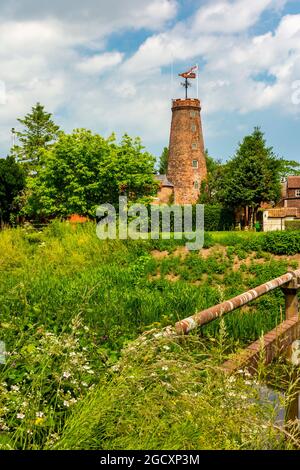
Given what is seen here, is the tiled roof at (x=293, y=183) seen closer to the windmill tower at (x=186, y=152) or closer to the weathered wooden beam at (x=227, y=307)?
the windmill tower at (x=186, y=152)

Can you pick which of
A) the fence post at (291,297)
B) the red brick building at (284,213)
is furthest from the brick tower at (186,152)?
the fence post at (291,297)

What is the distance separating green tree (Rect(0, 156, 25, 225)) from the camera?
30.3 m

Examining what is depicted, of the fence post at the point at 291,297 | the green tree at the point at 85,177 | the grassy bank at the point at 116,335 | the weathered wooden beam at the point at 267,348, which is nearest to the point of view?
the grassy bank at the point at 116,335

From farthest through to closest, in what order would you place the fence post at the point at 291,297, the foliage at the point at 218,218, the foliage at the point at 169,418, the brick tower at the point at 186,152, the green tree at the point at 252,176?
the brick tower at the point at 186,152, the foliage at the point at 218,218, the green tree at the point at 252,176, the fence post at the point at 291,297, the foliage at the point at 169,418

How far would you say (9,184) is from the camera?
3070cm

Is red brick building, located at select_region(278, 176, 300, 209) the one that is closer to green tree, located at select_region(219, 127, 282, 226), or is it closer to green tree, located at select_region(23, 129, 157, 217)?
green tree, located at select_region(219, 127, 282, 226)

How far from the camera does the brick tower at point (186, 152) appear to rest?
5106cm

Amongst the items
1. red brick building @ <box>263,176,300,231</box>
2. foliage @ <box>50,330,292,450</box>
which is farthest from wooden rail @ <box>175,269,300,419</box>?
red brick building @ <box>263,176,300,231</box>

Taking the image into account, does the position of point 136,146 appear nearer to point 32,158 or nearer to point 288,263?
point 32,158

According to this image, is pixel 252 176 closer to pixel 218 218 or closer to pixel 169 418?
pixel 218 218

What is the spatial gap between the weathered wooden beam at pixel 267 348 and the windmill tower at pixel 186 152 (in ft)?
151

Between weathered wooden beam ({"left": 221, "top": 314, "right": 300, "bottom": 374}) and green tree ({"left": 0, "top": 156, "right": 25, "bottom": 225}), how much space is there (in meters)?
26.7

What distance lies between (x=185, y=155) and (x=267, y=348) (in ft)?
156

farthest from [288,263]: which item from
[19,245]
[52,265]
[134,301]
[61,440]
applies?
[61,440]
